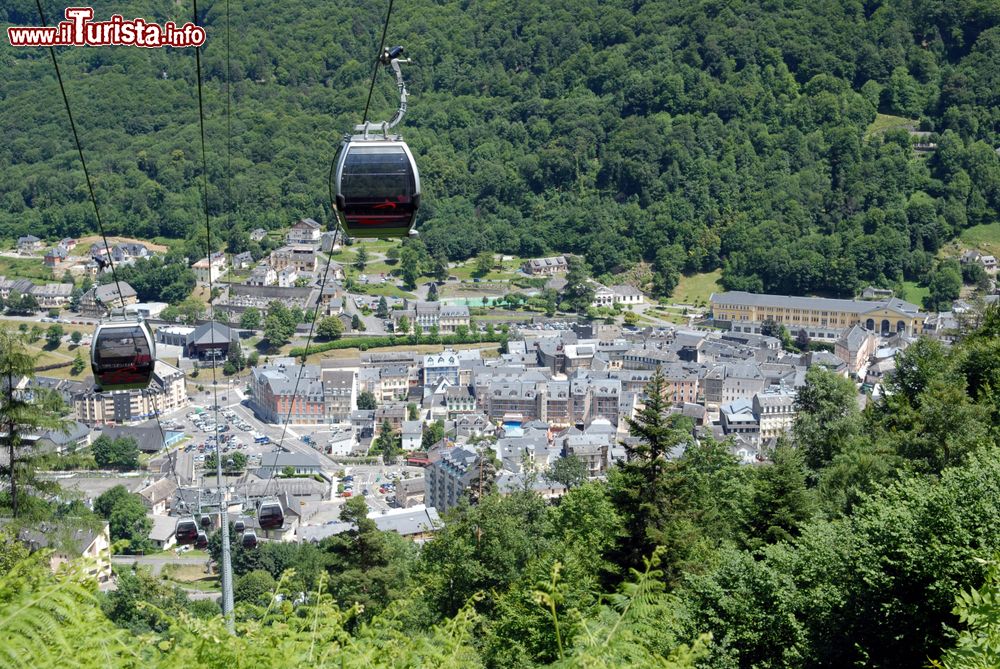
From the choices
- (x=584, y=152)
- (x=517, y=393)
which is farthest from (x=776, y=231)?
(x=517, y=393)

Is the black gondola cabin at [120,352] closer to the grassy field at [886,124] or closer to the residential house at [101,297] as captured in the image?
the residential house at [101,297]

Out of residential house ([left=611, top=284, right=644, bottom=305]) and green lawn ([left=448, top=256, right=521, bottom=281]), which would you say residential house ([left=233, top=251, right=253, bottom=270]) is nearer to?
green lawn ([left=448, top=256, right=521, bottom=281])

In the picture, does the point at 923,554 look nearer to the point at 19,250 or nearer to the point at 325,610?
the point at 325,610

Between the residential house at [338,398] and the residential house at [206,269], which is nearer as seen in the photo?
the residential house at [338,398]

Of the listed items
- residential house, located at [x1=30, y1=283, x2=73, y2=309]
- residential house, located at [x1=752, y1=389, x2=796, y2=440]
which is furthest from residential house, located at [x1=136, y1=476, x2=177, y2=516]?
residential house, located at [x1=30, y1=283, x2=73, y2=309]

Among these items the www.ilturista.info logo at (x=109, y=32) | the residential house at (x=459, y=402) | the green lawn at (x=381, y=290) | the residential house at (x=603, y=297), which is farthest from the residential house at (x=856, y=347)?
the www.ilturista.info logo at (x=109, y=32)

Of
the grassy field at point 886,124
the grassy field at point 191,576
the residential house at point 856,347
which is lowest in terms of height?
the grassy field at point 191,576
